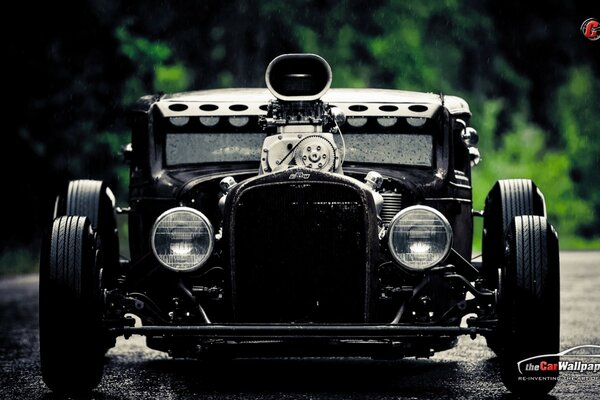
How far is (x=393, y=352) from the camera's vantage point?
308 inches

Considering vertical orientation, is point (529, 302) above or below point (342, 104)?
below

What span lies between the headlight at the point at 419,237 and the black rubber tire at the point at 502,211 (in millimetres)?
1470

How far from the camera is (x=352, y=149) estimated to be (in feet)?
30.6

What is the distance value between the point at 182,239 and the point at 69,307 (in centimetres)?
69

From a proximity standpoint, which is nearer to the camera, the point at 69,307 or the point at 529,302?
the point at 529,302

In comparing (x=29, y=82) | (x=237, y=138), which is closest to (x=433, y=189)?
(x=237, y=138)

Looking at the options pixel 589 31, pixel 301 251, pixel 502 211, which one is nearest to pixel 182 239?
pixel 301 251

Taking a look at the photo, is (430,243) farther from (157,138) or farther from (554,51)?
(554,51)

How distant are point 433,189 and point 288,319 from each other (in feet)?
5.46

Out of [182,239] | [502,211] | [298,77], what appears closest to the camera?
[182,239]

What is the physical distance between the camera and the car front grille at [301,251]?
7.70 metres

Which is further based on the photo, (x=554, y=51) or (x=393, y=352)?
(x=554, y=51)

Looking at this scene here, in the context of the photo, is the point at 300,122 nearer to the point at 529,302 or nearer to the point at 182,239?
the point at 182,239

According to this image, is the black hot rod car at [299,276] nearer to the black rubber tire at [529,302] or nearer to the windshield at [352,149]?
the black rubber tire at [529,302]
